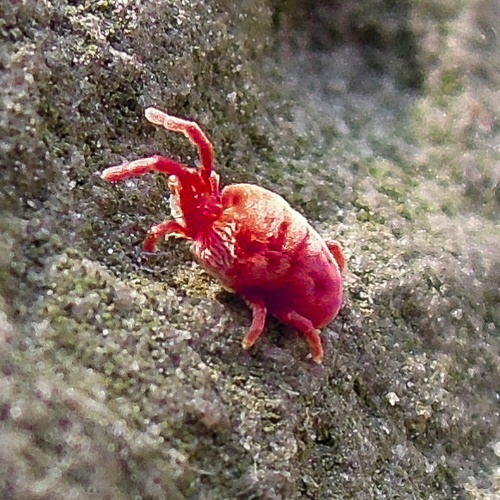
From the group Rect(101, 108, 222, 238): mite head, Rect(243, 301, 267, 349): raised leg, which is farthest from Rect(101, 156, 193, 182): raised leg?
Rect(243, 301, 267, 349): raised leg

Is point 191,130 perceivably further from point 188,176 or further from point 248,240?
point 248,240

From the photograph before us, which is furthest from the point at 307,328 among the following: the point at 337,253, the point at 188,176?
the point at 188,176

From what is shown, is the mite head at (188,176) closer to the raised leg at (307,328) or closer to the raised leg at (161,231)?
the raised leg at (161,231)

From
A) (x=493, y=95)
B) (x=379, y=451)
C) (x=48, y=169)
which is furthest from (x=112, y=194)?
(x=493, y=95)

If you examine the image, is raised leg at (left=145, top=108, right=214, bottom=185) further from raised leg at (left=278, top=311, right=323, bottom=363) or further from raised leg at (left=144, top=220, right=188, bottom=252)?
raised leg at (left=278, top=311, right=323, bottom=363)

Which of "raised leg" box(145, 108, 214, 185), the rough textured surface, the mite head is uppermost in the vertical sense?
"raised leg" box(145, 108, 214, 185)

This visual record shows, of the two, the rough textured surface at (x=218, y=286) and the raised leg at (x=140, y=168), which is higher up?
the raised leg at (x=140, y=168)

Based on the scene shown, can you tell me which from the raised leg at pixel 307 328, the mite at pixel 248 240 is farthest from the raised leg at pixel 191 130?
the raised leg at pixel 307 328

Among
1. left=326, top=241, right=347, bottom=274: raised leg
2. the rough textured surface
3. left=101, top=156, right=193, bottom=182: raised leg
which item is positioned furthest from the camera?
left=326, top=241, right=347, bottom=274: raised leg
